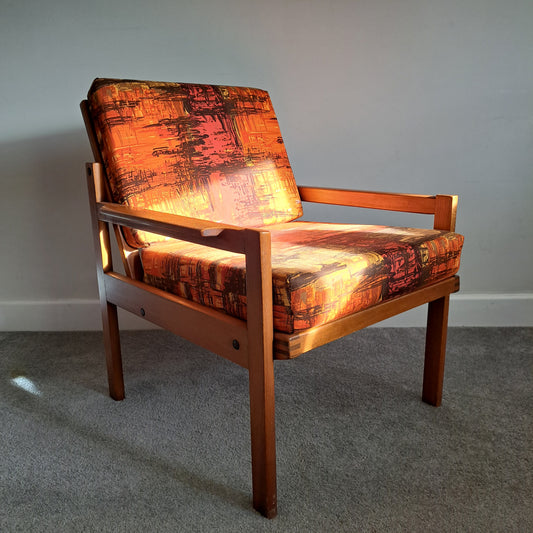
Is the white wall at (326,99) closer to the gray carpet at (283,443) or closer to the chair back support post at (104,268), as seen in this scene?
the gray carpet at (283,443)

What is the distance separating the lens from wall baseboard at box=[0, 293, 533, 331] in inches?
82.3

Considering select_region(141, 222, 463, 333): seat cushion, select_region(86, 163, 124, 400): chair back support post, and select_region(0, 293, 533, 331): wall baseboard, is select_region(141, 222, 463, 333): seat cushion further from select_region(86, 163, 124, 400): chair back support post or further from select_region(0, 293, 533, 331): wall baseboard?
select_region(0, 293, 533, 331): wall baseboard

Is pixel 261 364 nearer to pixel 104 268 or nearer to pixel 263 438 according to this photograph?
pixel 263 438

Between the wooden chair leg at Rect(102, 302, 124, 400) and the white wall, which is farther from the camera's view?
the white wall

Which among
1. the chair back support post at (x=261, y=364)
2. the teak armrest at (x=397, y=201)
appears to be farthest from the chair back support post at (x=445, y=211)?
the chair back support post at (x=261, y=364)

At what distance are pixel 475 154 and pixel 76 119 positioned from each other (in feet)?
5.04

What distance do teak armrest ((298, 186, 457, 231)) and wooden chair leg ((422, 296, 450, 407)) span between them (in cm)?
22

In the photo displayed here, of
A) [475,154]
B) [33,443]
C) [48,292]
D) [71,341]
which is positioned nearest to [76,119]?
[48,292]

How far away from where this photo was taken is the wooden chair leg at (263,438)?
968 mm

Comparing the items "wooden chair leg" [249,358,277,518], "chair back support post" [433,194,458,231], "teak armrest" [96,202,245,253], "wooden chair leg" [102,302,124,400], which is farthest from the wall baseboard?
"wooden chair leg" [249,358,277,518]

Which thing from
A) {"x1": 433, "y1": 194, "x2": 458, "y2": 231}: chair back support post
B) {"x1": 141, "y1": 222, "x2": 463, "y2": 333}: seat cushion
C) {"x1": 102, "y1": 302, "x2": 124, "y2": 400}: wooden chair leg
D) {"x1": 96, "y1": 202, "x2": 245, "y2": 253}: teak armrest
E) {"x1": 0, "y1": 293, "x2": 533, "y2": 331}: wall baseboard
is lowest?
{"x1": 0, "y1": 293, "x2": 533, "y2": 331}: wall baseboard

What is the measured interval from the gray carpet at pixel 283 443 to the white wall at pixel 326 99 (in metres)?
0.41

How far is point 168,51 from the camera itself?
191 cm

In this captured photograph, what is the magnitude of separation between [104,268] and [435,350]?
937mm
